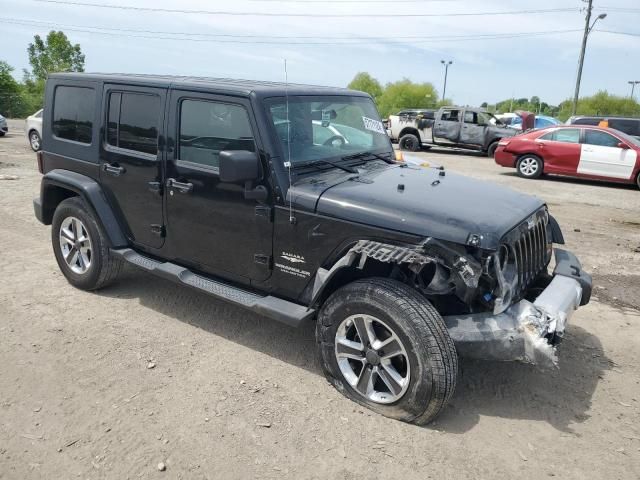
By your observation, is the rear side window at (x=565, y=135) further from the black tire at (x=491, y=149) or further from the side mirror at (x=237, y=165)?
the side mirror at (x=237, y=165)

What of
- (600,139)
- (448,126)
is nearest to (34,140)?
(448,126)

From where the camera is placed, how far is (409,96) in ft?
200

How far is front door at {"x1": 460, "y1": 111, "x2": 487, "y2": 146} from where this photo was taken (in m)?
19.5

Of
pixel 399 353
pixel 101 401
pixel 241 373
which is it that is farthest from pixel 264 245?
pixel 101 401

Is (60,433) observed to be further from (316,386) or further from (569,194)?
(569,194)

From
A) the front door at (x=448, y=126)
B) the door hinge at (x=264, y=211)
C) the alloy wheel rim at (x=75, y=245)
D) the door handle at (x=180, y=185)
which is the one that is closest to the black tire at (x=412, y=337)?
the door hinge at (x=264, y=211)

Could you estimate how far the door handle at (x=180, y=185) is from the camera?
403cm

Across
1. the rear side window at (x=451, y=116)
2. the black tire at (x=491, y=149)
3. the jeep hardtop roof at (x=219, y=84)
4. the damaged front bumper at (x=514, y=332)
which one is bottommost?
the black tire at (x=491, y=149)

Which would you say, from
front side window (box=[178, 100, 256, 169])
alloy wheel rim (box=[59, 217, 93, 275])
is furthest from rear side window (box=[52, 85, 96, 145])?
front side window (box=[178, 100, 256, 169])

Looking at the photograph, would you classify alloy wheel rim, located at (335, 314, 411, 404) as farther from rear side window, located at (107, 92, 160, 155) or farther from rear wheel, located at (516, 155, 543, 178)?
rear wheel, located at (516, 155, 543, 178)

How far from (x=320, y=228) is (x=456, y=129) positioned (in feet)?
57.7

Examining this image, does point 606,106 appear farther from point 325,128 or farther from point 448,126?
point 325,128

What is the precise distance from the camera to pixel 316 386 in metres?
3.65

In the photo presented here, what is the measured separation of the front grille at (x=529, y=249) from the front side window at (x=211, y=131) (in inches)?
72.8
